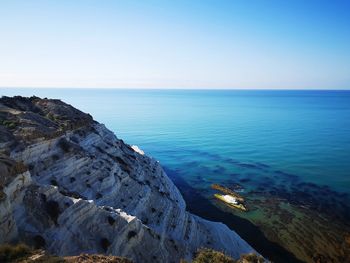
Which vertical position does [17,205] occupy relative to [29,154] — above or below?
below

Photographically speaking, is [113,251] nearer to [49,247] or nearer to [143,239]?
[143,239]

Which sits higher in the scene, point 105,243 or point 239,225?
point 105,243

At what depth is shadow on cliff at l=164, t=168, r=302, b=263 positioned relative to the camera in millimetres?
36906

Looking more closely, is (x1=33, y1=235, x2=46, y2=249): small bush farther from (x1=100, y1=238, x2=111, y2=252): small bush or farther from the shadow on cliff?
the shadow on cliff

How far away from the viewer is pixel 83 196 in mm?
29234

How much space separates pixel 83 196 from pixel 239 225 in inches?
934

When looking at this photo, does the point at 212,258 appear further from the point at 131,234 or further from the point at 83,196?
the point at 83,196

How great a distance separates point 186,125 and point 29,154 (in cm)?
10328

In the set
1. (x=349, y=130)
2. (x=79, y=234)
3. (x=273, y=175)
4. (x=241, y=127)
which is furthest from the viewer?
(x=241, y=127)

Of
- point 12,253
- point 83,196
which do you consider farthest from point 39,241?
point 83,196

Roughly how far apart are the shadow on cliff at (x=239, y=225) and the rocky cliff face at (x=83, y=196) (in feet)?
10.9

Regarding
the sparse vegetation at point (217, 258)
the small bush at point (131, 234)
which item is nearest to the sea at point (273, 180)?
the small bush at point (131, 234)

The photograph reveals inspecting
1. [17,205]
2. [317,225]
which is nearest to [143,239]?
[17,205]

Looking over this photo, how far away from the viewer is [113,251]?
2298 cm
